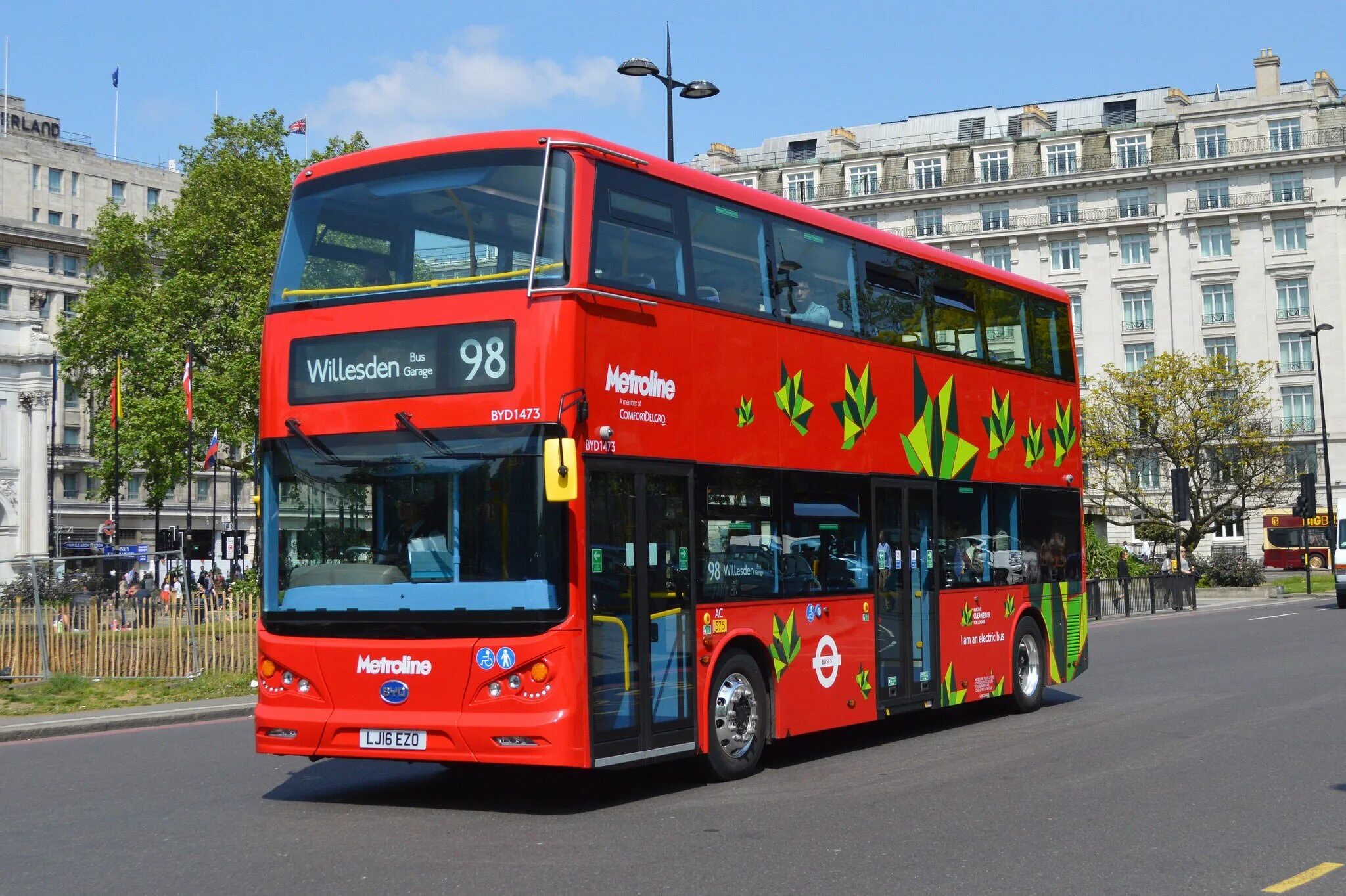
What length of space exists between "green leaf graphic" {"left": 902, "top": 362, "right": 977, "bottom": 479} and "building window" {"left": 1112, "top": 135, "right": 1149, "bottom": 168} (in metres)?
75.9

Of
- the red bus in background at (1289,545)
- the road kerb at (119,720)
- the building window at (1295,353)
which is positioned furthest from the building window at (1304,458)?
the road kerb at (119,720)

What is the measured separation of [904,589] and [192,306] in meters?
48.9

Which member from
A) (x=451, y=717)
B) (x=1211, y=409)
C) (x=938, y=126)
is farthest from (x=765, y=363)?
(x=938, y=126)

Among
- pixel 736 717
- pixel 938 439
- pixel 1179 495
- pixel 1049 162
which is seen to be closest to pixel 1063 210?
pixel 1049 162

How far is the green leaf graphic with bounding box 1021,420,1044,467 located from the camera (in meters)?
16.0

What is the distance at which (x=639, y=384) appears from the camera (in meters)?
10.5

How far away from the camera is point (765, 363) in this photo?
11867 millimetres

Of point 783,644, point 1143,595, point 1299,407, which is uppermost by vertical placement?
point 1299,407

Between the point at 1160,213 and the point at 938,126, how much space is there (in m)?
17.0

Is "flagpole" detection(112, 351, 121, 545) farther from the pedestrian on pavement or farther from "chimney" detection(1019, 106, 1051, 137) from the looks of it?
"chimney" detection(1019, 106, 1051, 137)

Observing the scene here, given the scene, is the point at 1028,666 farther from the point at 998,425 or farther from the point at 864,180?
the point at 864,180

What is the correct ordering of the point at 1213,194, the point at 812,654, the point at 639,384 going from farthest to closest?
the point at 1213,194
the point at 812,654
the point at 639,384

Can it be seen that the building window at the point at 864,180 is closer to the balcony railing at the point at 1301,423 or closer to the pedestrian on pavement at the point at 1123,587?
the balcony railing at the point at 1301,423

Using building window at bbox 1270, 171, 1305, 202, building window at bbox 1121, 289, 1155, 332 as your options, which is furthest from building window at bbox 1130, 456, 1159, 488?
building window at bbox 1270, 171, 1305, 202
